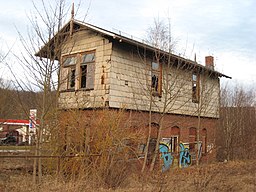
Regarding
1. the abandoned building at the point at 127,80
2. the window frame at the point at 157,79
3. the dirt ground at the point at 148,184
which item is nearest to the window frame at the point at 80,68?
the abandoned building at the point at 127,80

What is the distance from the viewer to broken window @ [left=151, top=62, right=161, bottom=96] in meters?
14.6

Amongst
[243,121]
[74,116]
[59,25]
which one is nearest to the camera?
[59,25]

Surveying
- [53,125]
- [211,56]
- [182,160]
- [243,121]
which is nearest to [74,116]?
[53,125]

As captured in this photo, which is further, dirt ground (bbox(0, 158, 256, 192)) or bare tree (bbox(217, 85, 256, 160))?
bare tree (bbox(217, 85, 256, 160))

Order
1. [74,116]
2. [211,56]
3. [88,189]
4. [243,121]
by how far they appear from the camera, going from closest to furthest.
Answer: [88,189], [74,116], [211,56], [243,121]

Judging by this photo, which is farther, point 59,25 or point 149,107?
point 149,107

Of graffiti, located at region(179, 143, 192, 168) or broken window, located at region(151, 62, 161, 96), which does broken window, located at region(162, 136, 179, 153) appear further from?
broken window, located at region(151, 62, 161, 96)

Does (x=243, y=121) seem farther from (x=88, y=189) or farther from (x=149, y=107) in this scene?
(x=88, y=189)

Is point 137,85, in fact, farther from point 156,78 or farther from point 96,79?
point 96,79

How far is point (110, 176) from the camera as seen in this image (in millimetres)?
8586

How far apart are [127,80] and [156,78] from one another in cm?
226

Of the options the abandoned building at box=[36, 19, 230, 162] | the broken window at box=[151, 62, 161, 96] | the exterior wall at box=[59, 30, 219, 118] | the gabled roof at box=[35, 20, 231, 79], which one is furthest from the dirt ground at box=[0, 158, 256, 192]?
the broken window at box=[151, 62, 161, 96]

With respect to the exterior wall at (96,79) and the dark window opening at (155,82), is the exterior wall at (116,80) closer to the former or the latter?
the exterior wall at (96,79)

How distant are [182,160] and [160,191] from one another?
33.2ft
